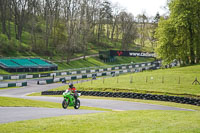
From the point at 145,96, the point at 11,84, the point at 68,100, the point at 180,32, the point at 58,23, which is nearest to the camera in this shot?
the point at 68,100

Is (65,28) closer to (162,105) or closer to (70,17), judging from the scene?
(70,17)

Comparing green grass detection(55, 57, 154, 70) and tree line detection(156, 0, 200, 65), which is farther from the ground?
tree line detection(156, 0, 200, 65)

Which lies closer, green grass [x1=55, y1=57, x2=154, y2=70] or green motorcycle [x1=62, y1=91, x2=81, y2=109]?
green motorcycle [x1=62, y1=91, x2=81, y2=109]

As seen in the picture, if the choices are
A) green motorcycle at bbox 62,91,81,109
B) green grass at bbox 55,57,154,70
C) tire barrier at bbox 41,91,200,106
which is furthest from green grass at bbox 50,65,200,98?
green grass at bbox 55,57,154,70

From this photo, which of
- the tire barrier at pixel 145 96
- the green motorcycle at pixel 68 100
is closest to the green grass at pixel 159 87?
the tire barrier at pixel 145 96

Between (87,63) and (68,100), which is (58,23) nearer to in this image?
(87,63)

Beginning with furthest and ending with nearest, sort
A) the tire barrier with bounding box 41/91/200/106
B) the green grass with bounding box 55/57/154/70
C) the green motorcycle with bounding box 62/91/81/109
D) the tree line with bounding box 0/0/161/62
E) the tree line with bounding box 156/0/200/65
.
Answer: the tree line with bounding box 0/0/161/62 < the green grass with bounding box 55/57/154/70 < the tree line with bounding box 156/0/200/65 < the tire barrier with bounding box 41/91/200/106 < the green motorcycle with bounding box 62/91/81/109

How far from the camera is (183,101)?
28.6 m

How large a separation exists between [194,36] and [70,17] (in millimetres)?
41678

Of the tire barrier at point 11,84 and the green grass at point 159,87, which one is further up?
the green grass at point 159,87

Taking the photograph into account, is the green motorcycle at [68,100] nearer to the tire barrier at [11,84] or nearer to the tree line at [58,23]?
the tire barrier at [11,84]

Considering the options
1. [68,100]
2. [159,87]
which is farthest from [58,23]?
[68,100]

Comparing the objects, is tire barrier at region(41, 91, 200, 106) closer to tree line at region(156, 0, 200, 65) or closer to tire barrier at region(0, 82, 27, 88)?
tire barrier at region(0, 82, 27, 88)

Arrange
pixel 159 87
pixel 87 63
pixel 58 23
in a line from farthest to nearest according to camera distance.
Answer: pixel 58 23, pixel 87 63, pixel 159 87
